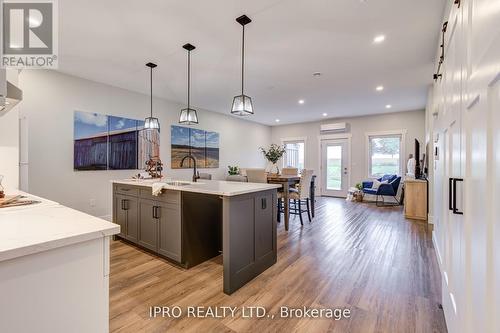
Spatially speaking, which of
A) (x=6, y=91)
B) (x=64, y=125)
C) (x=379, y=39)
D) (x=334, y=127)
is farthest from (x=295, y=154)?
(x=6, y=91)

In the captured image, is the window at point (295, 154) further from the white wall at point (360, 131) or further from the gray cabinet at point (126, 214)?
the gray cabinet at point (126, 214)

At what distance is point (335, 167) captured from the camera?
8312 millimetres

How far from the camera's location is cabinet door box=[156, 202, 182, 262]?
265 cm

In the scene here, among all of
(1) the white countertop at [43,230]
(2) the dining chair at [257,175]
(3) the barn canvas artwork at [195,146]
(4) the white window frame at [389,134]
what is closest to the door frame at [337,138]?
(4) the white window frame at [389,134]

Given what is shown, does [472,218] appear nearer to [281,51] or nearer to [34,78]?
[281,51]

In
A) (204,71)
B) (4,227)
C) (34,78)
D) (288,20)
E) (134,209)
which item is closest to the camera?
(4,227)

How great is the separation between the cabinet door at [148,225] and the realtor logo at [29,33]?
188 centimetres

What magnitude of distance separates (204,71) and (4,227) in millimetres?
3579

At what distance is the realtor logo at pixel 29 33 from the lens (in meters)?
2.38

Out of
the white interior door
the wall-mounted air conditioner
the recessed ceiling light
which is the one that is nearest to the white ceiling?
the recessed ceiling light

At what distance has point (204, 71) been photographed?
4066mm

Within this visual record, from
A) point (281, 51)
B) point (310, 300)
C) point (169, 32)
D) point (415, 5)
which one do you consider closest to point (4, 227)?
point (310, 300)

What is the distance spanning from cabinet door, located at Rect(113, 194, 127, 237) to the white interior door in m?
6.77

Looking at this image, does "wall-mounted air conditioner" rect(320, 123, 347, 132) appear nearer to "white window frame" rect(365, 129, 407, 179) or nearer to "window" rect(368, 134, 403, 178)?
"white window frame" rect(365, 129, 407, 179)
